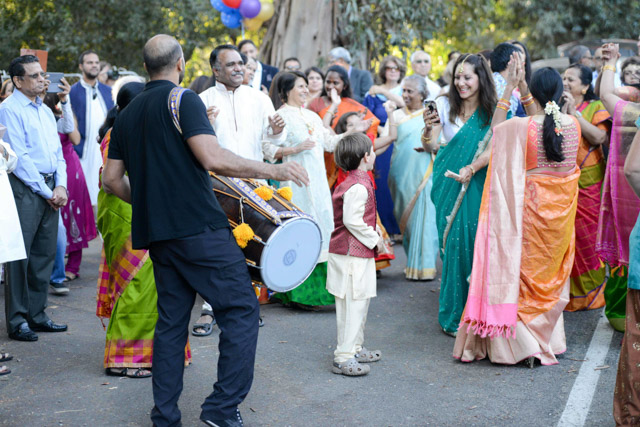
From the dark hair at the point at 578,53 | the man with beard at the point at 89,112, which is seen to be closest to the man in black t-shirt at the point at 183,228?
the man with beard at the point at 89,112

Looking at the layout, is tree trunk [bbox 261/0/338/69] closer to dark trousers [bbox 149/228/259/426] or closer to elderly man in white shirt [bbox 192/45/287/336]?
elderly man in white shirt [bbox 192/45/287/336]

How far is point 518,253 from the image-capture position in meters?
4.93

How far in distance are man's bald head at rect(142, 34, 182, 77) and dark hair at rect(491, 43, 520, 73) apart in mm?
3106

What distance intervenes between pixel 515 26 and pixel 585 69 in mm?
22827

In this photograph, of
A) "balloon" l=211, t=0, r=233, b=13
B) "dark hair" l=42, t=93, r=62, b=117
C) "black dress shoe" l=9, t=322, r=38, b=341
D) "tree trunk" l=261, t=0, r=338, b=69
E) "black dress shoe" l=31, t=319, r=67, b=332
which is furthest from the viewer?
"tree trunk" l=261, t=0, r=338, b=69

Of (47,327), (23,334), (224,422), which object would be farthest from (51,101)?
(224,422)

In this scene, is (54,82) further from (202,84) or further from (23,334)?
(23,334)

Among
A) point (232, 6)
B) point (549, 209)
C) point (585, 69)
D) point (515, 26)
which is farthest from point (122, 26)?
point (549, 209)

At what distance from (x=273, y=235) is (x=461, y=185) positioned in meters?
2.12

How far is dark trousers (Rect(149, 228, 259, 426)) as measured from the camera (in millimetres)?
3762

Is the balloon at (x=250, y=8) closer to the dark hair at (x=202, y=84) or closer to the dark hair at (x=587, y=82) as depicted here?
the dark hair at (x=202, y=84)

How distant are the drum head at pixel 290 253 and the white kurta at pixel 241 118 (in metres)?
1.74

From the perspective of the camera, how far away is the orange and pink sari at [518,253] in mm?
4898

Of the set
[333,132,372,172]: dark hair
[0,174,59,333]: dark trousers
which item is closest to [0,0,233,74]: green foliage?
[0,174,59,333]: dark trousers
